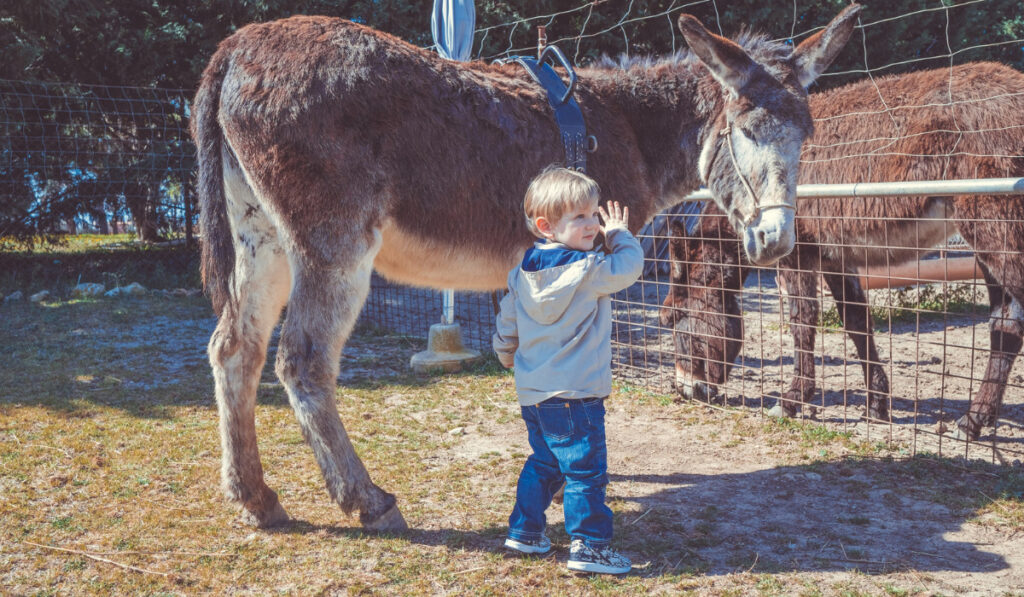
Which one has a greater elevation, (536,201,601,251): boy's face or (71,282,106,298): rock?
(536,201,601,251): boy's face

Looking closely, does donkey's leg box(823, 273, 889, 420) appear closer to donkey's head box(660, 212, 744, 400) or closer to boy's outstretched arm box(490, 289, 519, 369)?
donkey's head box(660, 212, 744, 400)

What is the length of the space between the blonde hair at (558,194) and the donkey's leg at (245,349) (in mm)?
1148

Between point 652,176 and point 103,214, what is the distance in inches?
387

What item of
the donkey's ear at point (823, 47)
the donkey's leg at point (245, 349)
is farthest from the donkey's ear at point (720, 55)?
the donkey's leg at point (245, 349)

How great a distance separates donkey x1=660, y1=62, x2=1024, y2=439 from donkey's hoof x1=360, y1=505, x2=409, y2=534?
2.49m

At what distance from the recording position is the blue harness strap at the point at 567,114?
321cm

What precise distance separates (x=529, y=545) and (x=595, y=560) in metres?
0.27

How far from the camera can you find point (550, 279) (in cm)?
259

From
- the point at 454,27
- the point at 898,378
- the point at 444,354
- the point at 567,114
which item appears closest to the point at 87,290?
the point at 444,354

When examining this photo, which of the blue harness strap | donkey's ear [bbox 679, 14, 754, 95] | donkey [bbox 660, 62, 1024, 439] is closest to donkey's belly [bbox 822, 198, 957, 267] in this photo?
donkey [bbox 660, 62, 1024, 439]

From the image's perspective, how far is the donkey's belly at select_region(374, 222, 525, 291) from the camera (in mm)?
3133

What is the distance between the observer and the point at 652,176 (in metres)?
3.62

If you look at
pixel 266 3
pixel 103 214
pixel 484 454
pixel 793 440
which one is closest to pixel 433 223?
pixel 484 454

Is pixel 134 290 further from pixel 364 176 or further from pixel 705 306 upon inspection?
pixel 364 176
